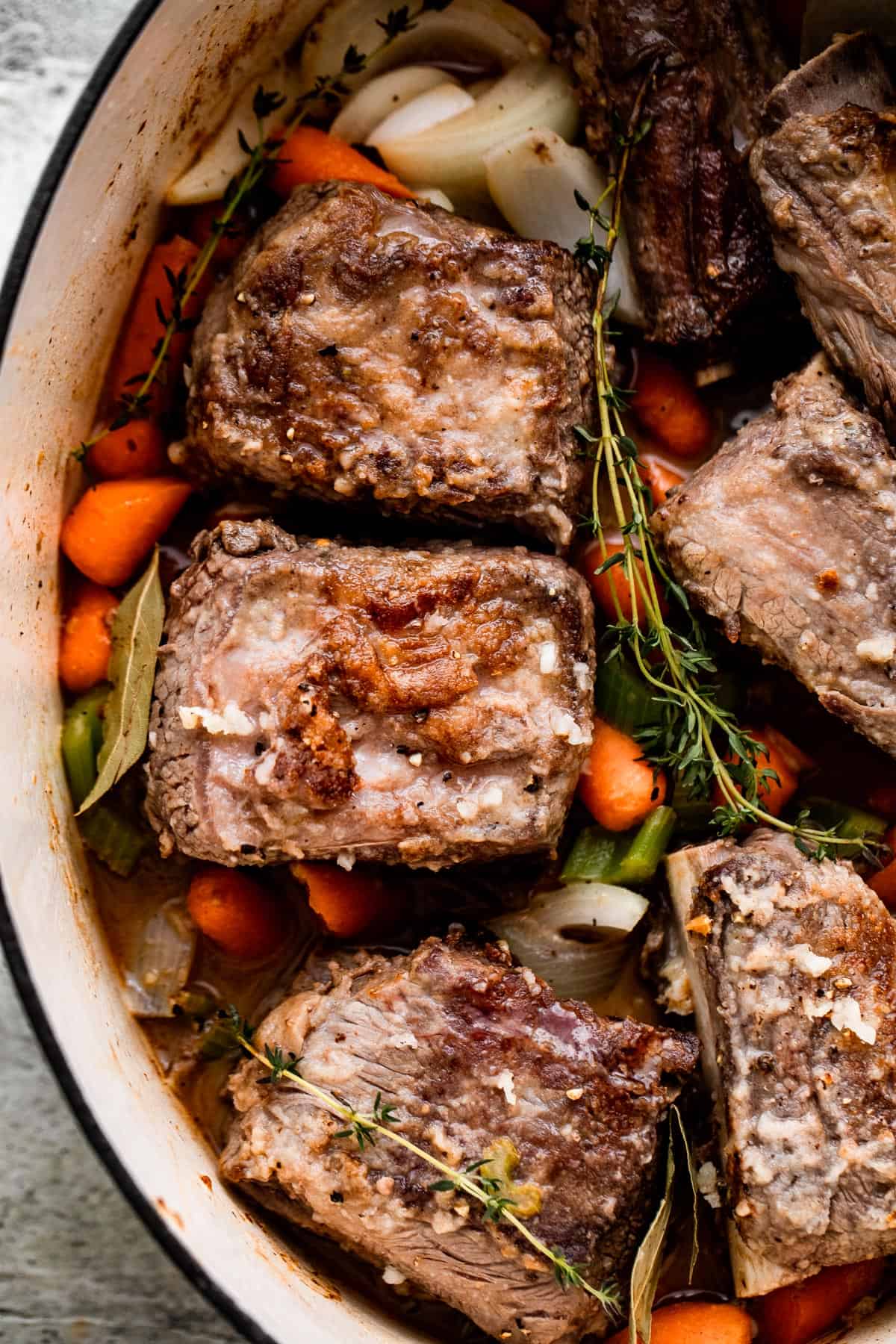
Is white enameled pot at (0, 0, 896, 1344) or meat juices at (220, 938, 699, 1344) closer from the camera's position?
white enameled pot at (0, 0, 896, 1344)

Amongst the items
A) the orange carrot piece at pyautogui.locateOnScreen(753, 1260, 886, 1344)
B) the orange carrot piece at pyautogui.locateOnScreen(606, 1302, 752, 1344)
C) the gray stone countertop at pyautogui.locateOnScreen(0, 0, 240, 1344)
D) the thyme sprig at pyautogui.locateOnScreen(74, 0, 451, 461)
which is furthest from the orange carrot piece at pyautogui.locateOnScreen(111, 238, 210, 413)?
the orange carrot piece at pyautogui.locateOnScreen(753, 1260, 886, 1344)

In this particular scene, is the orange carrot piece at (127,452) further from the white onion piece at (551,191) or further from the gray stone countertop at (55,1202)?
the white onion piece at (551,191)

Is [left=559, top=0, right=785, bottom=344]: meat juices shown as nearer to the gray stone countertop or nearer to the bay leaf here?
the gray stone countertop

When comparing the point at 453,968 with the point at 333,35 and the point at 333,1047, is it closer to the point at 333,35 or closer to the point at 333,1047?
the point at 333,1047

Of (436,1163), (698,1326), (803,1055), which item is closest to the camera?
(436,1163)

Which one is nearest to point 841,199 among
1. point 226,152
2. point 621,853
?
point 226,152

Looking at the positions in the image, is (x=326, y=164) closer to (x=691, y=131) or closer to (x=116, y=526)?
(x=691, y=131)
